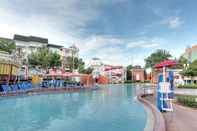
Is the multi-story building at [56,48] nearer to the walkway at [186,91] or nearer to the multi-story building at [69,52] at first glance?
the multi-story building at [69,52]

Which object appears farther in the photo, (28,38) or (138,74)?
(138,74)

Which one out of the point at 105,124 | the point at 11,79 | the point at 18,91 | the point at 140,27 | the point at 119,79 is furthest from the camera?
the point at 119,79

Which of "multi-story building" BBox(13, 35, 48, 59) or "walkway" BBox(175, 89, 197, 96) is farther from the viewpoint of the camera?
"multi-story building" BBox(13, 35, 48, 59)

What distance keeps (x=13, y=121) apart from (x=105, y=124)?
4474mm

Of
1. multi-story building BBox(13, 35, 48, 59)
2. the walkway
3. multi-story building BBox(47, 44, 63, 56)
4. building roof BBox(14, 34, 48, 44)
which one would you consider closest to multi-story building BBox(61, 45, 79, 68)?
multi-story building BBox(47, 44, 63, 56)

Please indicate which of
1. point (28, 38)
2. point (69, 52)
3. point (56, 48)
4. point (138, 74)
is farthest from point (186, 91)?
point (69, 52)

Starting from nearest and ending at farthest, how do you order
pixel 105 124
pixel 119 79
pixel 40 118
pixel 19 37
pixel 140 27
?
1. pixel 105 124
2. pixel 40 118
3. pixel 140 27
4. pixel 19 37
5. pixel 119 79

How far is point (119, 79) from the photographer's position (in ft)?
246

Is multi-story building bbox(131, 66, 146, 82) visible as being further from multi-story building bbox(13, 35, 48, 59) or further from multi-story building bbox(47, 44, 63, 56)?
multi-story building bbox(13, 35, 48, 59)

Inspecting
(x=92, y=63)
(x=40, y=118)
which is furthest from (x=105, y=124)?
(x=92, y=63)

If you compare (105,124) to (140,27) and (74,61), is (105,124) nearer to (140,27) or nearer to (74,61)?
(140,27)

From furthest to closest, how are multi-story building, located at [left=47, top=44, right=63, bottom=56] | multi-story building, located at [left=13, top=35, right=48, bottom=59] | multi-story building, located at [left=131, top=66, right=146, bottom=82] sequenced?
multi-story building, located at [left=131, top=66, right=146, bottom=82] < multi-story building, located at [left=47, top=44, right=63, bottom=56] < multi-story building, located at [left=13, top=35, right=48, bottom=59]

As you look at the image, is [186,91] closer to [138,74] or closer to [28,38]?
[28,38]

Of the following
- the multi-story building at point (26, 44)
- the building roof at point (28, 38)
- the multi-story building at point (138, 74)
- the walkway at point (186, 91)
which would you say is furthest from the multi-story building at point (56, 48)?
the walkway at point (186, 91)
